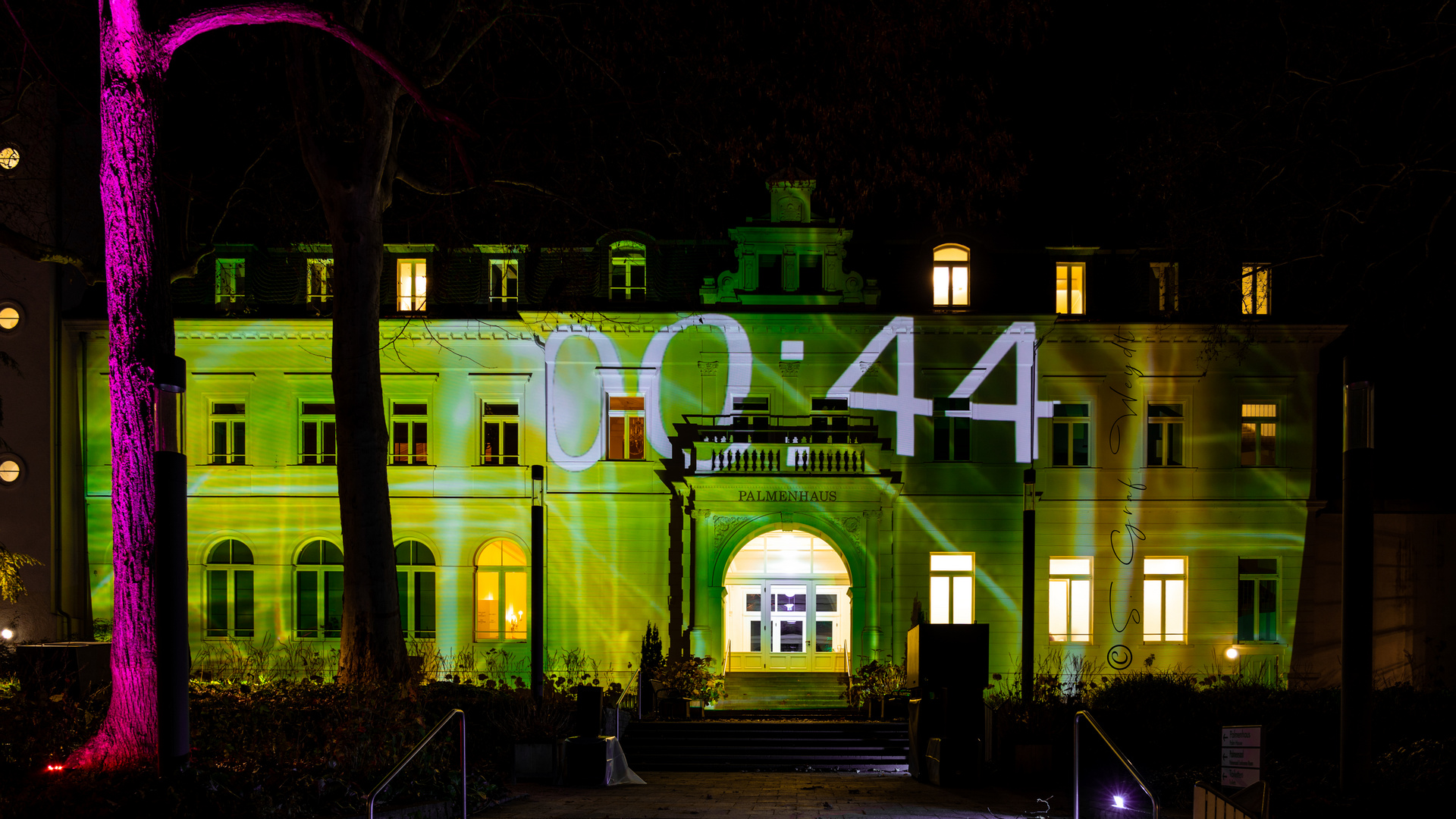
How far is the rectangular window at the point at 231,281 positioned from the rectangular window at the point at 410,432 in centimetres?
462

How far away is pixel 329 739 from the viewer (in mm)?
10172

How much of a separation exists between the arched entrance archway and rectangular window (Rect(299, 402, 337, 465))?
10.2 m

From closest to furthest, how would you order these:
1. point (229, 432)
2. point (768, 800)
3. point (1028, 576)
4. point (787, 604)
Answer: point (768, 800)
point (1028, 576)
point (229, 432)
point (787, 604)

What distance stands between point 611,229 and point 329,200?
190 inches

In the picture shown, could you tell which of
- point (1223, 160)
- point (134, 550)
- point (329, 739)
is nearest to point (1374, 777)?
point (1223, 160)

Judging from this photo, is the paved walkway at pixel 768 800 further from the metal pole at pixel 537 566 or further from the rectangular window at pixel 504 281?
the rectangular window at pixel 504 281

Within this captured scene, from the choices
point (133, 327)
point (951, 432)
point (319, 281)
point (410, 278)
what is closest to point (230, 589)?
point (319, 281)

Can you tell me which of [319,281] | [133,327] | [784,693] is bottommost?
[784,693]

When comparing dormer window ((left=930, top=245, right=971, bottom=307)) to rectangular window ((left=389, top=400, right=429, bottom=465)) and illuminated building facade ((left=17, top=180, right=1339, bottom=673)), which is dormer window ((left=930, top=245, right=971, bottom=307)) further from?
rectangular window ((left=389, top=400, right=429, bottom=465))

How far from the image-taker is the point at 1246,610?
25547mm

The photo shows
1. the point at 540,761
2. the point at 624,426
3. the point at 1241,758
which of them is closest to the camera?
the point at 1241,758

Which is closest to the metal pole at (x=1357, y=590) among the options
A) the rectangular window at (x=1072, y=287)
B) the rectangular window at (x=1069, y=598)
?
the rectangular window at (x=1069, y=598)

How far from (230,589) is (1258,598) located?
24313 mm

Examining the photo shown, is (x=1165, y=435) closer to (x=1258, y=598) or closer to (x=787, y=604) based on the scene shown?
(x=1258, y=598)
